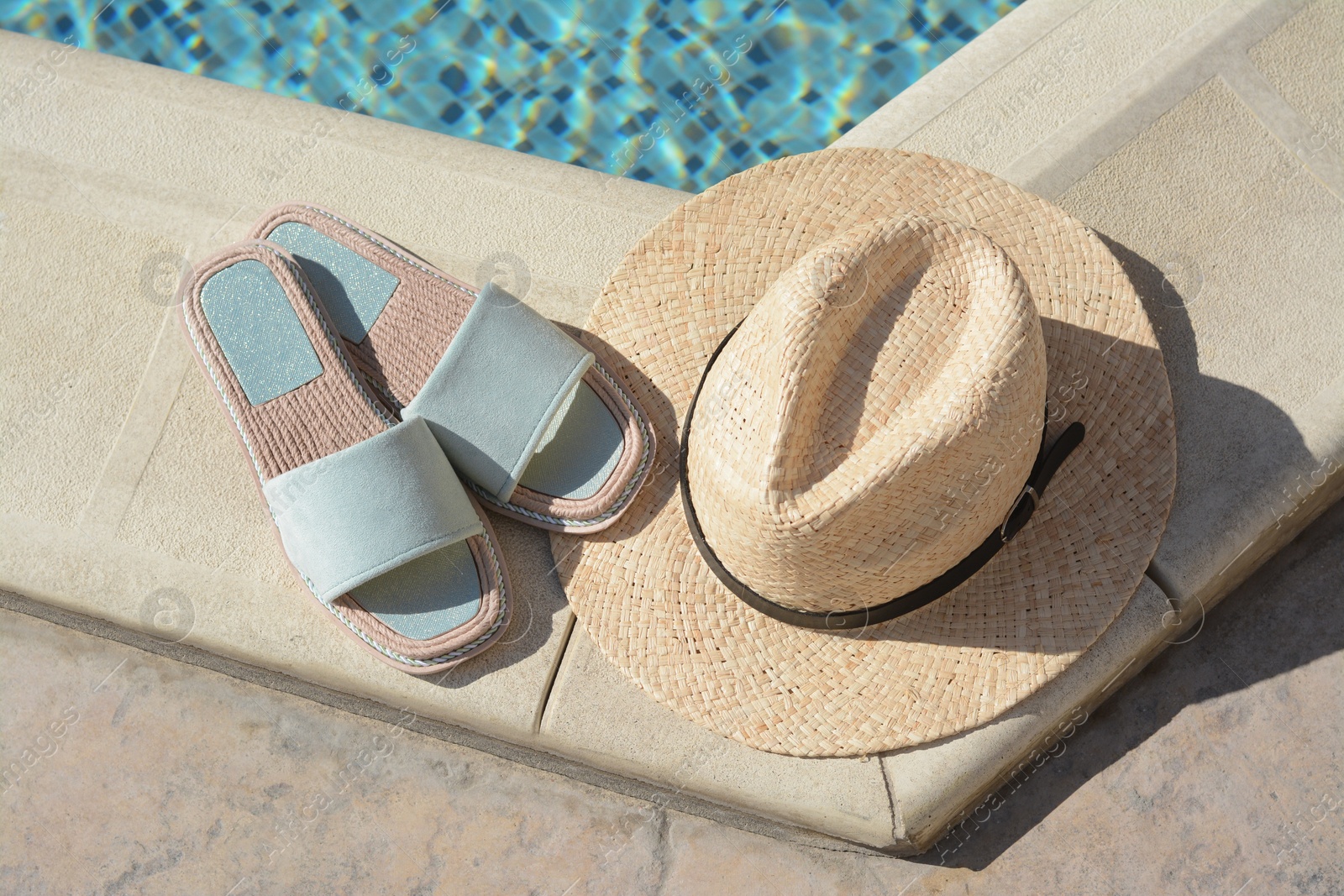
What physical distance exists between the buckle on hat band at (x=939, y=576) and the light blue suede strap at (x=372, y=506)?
21.3 inches

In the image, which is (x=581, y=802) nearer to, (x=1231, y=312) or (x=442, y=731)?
(x=442, y=731)

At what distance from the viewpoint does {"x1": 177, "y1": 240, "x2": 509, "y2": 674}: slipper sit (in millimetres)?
2163

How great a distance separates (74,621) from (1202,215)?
3063 mm

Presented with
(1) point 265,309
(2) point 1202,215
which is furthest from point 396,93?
(2) point 1202,215

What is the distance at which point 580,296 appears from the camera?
8.76 feet

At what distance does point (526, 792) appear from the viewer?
2781mm

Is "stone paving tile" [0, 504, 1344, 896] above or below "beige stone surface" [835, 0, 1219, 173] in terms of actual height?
below

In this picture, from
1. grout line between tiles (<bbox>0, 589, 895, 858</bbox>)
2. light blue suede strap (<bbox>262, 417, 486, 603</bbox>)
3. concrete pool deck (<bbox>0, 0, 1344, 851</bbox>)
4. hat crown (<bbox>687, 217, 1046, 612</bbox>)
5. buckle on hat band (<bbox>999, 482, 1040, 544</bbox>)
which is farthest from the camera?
grout line between tiles (<bbox>0, 589, 895, 858</bbox>)

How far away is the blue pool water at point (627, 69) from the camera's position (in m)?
3.53

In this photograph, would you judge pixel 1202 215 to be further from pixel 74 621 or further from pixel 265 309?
pixel 74 621

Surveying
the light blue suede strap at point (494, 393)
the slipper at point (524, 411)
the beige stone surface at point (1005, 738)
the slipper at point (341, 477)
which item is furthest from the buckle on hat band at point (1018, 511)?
the slipper at point (341, 477)

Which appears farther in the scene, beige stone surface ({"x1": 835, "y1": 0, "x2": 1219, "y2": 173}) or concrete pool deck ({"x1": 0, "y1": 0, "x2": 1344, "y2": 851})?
beige stone surface ({"x1": 835, "y1": 0, "x2": 1219, "y2": 173})

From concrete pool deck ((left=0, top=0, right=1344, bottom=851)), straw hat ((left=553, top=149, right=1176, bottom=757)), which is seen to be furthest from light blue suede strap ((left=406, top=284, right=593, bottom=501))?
concrete pool deck ((left=0, top=0, right=1344, bottom=851))

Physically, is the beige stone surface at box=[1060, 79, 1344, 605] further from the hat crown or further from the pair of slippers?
the pair of slippers
